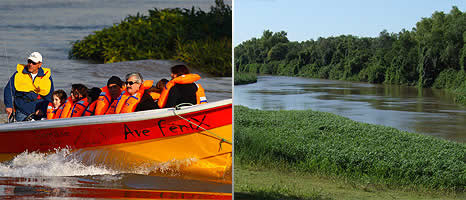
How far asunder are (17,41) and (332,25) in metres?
4.10

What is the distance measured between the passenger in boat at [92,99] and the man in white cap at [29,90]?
0.44 m

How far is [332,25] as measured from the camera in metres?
7.41

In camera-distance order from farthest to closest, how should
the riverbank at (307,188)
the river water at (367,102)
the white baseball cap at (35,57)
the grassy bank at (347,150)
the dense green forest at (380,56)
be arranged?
the dense green forest at (380,56) < the river water at (367,102) < the grassy bank at (347,150) < the riverbank at (307,188) < the white baseball cap at (35,57)

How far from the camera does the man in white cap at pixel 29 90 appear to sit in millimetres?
5422

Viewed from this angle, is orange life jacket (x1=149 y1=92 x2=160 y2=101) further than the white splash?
No

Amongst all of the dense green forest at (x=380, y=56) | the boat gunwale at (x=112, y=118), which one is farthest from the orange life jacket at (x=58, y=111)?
the dense green forest at (x=380, y=56)

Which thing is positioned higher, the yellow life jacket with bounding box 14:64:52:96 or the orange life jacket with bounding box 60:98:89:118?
the yellow life jacket with bounding box 14:64:52:96

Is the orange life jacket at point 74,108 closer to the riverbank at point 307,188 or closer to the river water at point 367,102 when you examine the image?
the riverbank at point 307,188

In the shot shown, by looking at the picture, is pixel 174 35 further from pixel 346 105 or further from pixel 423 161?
pixel 423 161

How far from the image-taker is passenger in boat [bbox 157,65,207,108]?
506cm

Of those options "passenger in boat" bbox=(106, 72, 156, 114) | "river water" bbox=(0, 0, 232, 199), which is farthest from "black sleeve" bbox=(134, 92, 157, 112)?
"river water" bbox=(0, 0, 232, 199)

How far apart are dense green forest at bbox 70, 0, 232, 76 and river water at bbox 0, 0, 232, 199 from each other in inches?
3.3

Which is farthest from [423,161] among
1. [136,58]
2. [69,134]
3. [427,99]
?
[69,134]

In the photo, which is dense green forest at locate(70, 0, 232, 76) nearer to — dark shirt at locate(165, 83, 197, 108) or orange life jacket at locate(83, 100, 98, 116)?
dark shirt at locate(165, 83, 197, 108)
